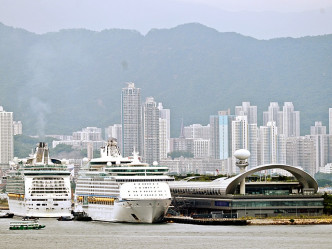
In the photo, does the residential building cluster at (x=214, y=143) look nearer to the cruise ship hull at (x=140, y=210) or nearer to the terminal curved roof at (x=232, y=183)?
the terminal curved roof at (x=232, y=183)

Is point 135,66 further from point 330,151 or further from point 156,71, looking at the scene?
point 330,151

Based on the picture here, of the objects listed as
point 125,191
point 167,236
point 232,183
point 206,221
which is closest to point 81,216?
point 125,191

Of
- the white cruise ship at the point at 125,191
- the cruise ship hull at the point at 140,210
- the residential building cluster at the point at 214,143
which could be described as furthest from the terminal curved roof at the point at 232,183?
the residential building cluster at the point at 214,143

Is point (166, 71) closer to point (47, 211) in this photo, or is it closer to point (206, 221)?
point (47, 211)

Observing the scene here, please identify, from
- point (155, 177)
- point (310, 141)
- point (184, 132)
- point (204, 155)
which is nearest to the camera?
point (155, 177)

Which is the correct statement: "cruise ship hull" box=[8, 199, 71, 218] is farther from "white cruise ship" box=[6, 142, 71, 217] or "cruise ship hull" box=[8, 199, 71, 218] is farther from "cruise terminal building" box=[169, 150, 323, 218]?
"cruise terminal building" box=[169, 150, 323, 218]

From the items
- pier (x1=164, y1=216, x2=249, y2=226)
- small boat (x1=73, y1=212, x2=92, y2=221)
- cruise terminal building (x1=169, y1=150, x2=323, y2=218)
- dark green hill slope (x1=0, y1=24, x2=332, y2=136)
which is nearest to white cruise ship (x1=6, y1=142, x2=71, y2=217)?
small boat (x1=73, y1=212, x2=92, y2=221)

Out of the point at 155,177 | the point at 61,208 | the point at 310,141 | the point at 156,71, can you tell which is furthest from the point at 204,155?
the point at 155,177
